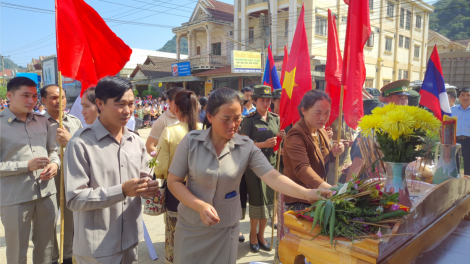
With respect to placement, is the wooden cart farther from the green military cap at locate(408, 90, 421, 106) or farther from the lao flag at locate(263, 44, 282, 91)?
the lao flag at locate(263, 44, 282, 91)

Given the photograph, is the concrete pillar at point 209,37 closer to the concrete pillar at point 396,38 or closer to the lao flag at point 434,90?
the concrete pillar at point 396,38

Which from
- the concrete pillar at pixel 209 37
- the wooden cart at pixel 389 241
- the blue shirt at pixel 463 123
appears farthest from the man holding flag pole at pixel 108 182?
the concrete pillar at pixel 209 37

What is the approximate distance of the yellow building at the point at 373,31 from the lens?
1942 centimetres

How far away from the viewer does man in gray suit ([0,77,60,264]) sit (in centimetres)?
257

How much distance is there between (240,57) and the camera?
53.4ft

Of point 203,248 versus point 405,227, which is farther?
point 203,248

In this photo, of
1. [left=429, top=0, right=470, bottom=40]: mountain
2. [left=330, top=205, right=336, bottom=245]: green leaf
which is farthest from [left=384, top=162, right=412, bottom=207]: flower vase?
[left=429, top=0, right=470, bottom=40]: mountain

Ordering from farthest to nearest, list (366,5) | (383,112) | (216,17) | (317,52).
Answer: (216,17)
(317,52)
(366,5)
(383,112)

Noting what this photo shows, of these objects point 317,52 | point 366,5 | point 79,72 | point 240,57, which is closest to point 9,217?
point 79,72

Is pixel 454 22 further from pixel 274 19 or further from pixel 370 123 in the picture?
pixel 370 123

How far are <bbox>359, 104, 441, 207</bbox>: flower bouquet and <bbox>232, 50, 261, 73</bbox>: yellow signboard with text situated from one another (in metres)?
14.7

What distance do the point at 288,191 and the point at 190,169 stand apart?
623 mm

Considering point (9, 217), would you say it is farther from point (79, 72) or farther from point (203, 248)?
point (203, 248)

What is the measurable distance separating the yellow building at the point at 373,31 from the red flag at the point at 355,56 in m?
15.4
